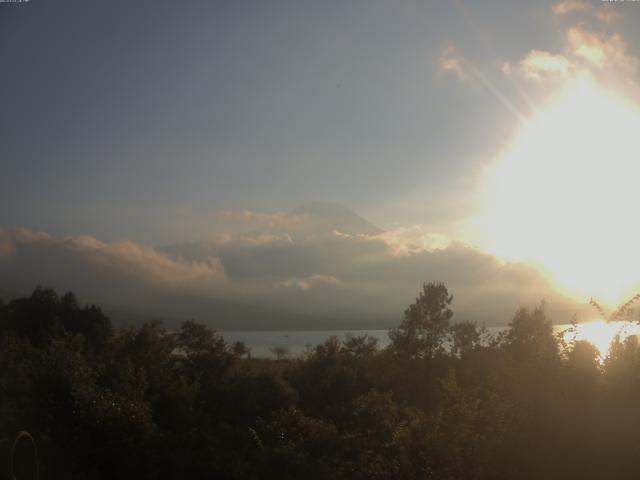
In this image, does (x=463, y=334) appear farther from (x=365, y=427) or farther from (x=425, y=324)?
(x=365, y=427)

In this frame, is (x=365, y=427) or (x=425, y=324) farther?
(x=425, y=324)

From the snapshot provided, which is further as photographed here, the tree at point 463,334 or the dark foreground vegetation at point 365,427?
the tree at point 463,334

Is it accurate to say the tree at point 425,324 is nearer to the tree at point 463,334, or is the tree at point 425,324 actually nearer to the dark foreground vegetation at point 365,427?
the tree at point 463,334

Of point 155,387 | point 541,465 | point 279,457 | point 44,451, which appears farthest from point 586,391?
point 155,387

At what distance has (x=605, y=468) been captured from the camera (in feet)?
25.0

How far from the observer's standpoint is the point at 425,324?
50.3m

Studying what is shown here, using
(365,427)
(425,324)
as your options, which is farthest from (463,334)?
(365,427)

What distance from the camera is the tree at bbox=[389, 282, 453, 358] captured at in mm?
48219

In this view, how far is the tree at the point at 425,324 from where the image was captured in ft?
158

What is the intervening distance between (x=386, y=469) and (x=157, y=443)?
22.4 feet

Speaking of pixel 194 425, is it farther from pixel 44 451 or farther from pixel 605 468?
pixel 605 468

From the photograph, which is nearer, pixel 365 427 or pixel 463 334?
pixel 365 427

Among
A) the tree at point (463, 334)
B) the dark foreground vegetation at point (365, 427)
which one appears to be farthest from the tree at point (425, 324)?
the dark foreground vegetation at point (365, 427)

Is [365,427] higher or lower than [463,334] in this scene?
lower
